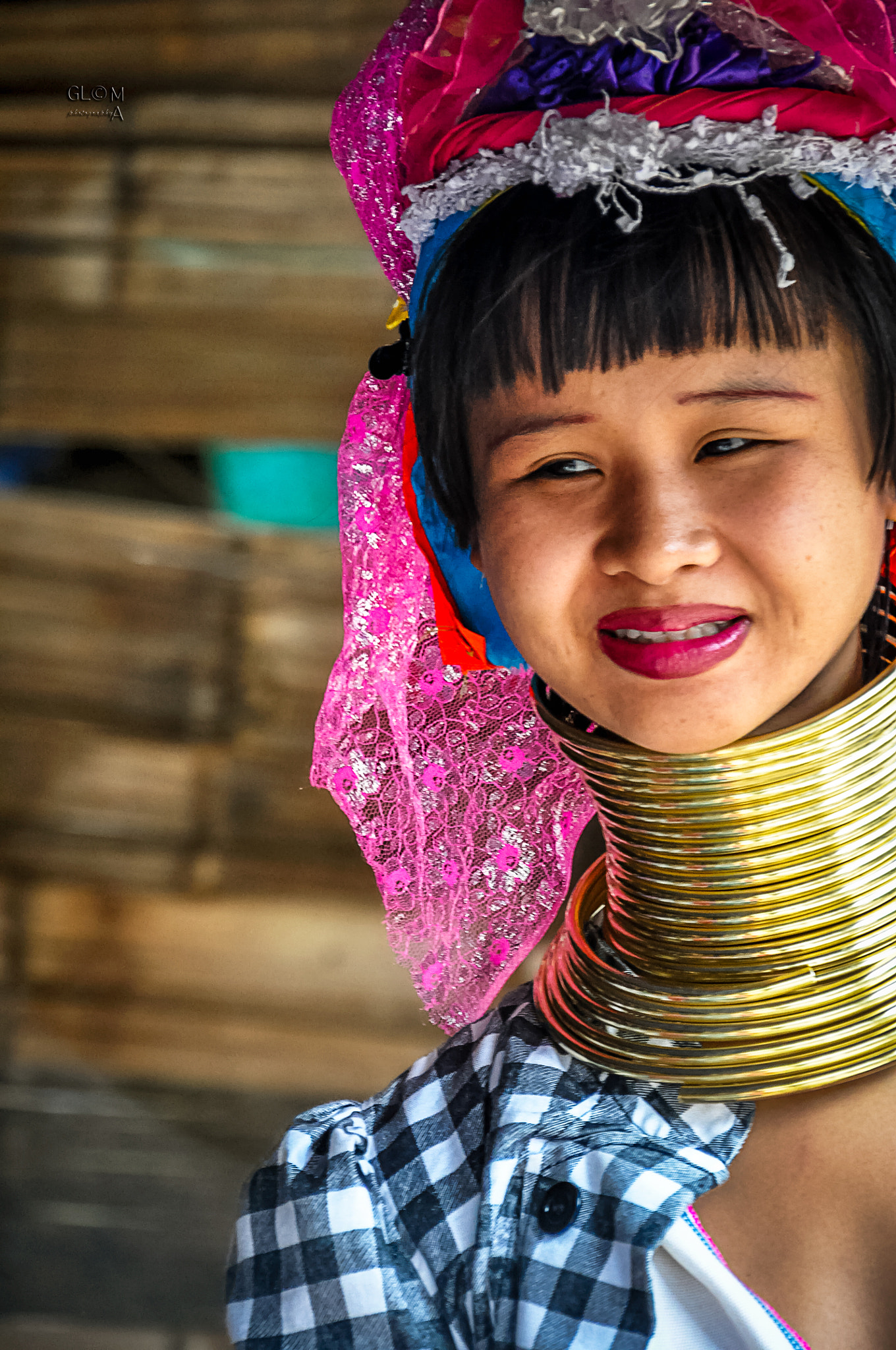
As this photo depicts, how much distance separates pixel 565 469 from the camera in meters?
0.91

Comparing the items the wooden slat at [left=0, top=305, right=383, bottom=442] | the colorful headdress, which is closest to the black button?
the colorful headdress

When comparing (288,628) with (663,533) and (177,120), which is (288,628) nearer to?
(177,120)

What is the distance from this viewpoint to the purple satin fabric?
842mm

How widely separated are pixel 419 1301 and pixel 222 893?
1561 mm

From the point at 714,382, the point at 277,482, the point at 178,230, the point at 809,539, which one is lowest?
the point at 809,539

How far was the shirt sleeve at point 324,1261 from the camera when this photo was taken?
A: 3.04ft

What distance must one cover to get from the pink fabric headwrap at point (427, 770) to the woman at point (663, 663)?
161mm

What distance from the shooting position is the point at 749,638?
0.88 meters

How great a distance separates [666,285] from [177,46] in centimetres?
175

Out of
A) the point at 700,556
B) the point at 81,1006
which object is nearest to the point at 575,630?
the point at 700,556

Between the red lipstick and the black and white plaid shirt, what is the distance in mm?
329

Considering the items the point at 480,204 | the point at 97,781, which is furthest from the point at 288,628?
the point at 480,204

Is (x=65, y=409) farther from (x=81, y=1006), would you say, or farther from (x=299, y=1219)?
(x=299, y=1219)

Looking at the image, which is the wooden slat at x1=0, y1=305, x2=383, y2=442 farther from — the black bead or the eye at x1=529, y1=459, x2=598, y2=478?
the eye at x1=529, y1=459, x2=598, y2=478
